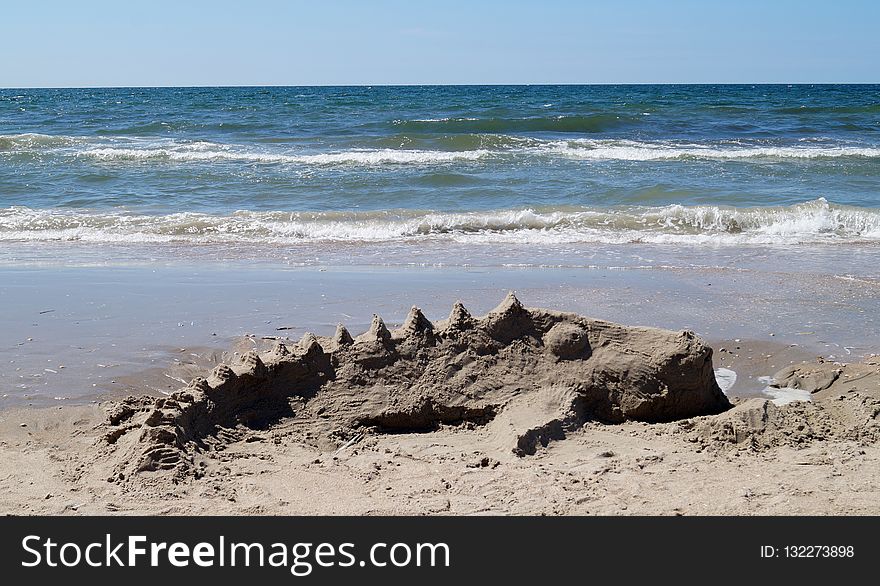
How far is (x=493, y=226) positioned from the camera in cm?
1094

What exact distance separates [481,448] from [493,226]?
7628mm

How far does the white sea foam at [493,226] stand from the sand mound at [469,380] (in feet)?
19.3

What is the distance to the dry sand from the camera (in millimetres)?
2904

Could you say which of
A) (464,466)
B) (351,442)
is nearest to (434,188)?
(351,442)

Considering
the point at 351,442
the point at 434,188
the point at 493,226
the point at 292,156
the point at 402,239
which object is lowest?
the point at 351,442

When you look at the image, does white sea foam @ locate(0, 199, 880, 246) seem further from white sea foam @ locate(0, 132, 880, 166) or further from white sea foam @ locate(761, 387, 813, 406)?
white sea foam @ locate(0, 132, 880, 166)

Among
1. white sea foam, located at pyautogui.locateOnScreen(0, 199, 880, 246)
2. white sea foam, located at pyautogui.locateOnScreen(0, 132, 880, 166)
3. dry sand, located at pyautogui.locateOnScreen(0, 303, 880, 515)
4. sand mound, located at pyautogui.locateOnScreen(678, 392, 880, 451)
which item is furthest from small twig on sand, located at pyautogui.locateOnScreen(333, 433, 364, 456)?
white sea foam, located at pyautogui.locateOnScreen(0, 132, 880, 166)

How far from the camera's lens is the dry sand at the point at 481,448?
2.90 metres

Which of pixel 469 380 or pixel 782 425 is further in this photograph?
pixel 469 380

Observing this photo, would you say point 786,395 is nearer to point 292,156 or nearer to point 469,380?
point 469,380

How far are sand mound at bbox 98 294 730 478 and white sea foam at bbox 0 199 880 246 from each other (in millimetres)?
5886

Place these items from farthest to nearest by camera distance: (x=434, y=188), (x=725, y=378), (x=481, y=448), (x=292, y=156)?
(x=292, y=156)
(x=434, y=188)
(x=725, y=378)
(x=481, y=448)

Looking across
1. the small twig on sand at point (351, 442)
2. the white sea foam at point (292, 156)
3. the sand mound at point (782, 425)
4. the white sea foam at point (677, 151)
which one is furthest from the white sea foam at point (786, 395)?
the white sea foam at point (677, 151)
